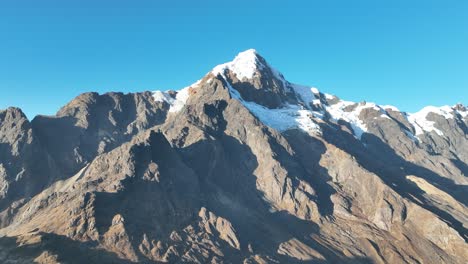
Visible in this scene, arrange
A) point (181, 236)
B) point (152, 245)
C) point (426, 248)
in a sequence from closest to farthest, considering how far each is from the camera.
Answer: point (152, 245) < point (181, 236) < point (426, 248)

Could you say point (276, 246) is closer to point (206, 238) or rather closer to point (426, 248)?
point (206, 238)

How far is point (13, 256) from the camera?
140125mm

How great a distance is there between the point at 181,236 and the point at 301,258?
51.4 metres

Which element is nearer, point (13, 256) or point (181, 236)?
point (13, 256)

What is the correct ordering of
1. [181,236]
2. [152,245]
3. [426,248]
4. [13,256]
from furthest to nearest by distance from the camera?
[426,248] → [181,236] → [152,245] → [13,256]

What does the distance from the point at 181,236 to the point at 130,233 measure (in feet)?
72.4

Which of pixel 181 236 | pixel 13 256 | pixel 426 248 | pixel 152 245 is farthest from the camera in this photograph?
pixel 426 248

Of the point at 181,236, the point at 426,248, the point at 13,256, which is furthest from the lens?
the point at 426,248

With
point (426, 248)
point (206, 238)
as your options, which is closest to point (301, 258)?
point (206, 238)

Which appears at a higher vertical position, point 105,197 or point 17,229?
point 105,197

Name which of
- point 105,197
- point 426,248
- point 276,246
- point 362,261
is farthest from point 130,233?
point 426,248

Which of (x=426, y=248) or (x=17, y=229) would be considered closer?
(x=17, y=229)

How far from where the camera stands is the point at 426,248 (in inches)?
7485

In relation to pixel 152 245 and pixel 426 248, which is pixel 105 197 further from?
pixel 426 248
